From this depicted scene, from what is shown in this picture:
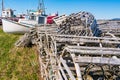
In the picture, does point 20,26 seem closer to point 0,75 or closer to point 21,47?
point 21,47

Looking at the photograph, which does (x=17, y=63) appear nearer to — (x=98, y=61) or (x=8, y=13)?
(x=98, y=61)

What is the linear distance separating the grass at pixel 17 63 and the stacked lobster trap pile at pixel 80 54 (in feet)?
5.97

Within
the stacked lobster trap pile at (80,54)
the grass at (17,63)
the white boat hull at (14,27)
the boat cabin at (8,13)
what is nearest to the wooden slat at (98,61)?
the stacked lobster trap pile at (80,54)

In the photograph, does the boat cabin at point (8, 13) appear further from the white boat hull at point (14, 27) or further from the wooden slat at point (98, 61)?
the wooden slat at point (98, 61)

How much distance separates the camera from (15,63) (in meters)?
23.0

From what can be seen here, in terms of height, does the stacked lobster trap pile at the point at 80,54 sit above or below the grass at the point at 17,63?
above

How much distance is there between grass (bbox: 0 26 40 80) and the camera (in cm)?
2016

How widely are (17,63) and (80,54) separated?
12767 millimetres

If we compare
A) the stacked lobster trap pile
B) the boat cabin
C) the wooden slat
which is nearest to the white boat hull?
the stacked lobster trap pile

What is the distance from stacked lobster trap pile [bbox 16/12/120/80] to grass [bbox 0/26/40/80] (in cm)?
182

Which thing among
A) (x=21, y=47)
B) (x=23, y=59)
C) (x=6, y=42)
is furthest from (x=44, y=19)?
(x=23, y=59)

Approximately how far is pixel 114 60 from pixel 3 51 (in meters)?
20.0

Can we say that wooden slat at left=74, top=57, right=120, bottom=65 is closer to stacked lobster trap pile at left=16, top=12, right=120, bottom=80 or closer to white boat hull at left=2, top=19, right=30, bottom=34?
stacked lobster trap pile at left=16, top=12, right=120, bottom=80

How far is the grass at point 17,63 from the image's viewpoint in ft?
66.1
